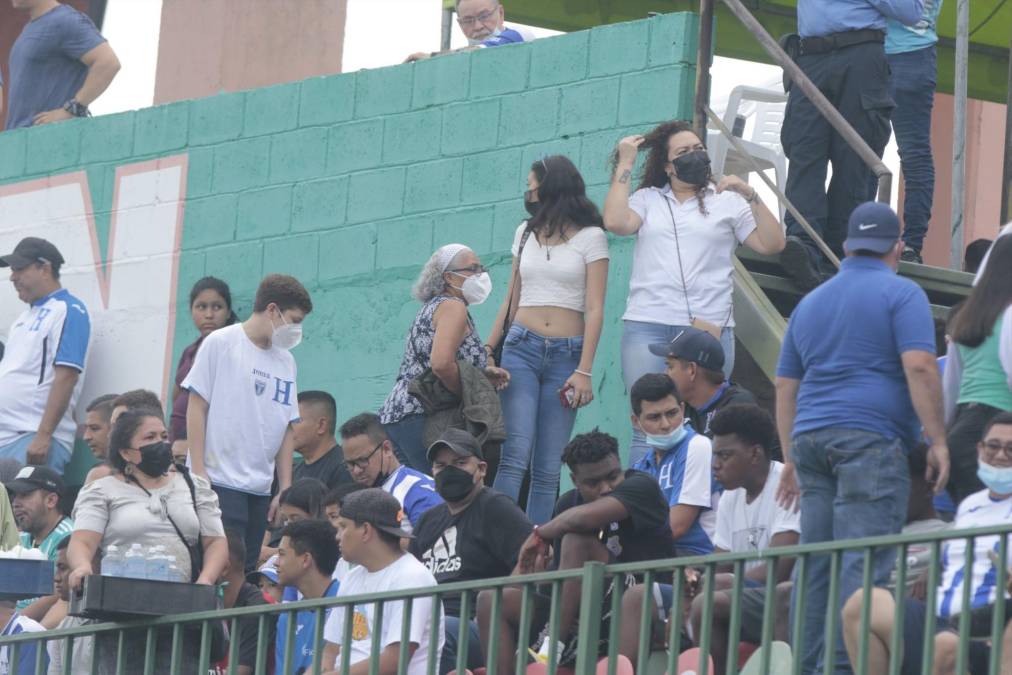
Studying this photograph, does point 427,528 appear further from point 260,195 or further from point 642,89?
point 260,195

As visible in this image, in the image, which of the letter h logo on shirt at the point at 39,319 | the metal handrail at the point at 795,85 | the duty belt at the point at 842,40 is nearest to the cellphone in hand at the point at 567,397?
the metal handrail at the point at 795,85

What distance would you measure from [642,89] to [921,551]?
4.32 meters

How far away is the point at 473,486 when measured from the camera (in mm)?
8711

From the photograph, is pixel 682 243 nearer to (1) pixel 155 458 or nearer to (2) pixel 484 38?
(2) pixel 484 38

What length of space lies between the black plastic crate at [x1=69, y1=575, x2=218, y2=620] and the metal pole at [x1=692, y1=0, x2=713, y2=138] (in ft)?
12.1

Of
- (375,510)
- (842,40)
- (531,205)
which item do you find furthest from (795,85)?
(375,510)

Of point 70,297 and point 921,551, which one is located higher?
point 70,297

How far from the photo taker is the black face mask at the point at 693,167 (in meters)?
9.95

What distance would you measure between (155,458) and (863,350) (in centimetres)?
285

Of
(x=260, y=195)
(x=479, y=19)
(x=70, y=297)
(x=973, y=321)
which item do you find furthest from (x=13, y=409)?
(x=973, y=321)

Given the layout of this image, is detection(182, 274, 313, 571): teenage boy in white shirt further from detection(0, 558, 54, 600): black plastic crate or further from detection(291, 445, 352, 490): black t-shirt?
detection(0, 558, 54, 600): black plastic crate

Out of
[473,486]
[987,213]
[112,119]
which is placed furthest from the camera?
[987,213]

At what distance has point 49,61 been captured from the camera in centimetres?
1384

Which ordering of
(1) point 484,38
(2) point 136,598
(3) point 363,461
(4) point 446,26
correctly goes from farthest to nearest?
1. (4) point 446,26
2. (1) point 484,38
3. (3) point 363,461
4. (2) point 136,598
